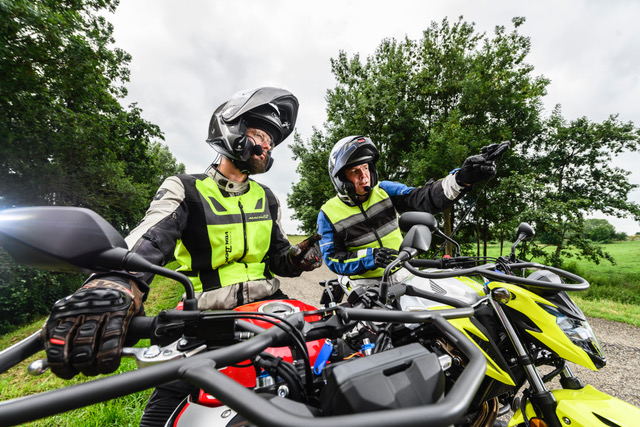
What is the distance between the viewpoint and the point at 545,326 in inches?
56.6

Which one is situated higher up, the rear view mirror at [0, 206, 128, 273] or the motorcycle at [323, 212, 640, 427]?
the rear view mirror at [0, 206, 128, 273]

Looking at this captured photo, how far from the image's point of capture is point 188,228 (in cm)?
195

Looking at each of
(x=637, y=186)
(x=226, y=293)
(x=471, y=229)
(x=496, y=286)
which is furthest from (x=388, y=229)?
(x=637, y=186)

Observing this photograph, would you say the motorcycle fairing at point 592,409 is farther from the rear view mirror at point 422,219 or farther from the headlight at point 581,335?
the rear view mirror at point 422,219

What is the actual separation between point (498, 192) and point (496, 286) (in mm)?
12150

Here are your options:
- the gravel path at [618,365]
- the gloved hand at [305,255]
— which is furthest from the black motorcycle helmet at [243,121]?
the gravel path at [618,365]

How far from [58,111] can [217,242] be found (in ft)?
36.4

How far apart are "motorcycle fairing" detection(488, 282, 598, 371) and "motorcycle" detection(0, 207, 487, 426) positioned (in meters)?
0.86

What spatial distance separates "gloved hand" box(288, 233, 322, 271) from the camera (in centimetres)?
183

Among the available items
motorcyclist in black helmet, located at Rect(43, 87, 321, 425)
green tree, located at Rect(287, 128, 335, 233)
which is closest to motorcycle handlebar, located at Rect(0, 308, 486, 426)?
motorcyclist in black helmet, located at Rect(43, 87, 321, 425)

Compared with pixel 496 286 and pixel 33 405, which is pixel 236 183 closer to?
pixel 33 405

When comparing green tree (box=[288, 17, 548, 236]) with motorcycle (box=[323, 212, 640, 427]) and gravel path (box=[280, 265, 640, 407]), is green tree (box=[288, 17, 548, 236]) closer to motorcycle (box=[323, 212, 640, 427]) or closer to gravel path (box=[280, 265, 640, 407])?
gravel path (box=[280, 265, 640, 407])

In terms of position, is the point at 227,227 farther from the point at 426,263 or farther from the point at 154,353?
the point at 426,263

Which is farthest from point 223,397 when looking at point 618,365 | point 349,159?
point 618,365
